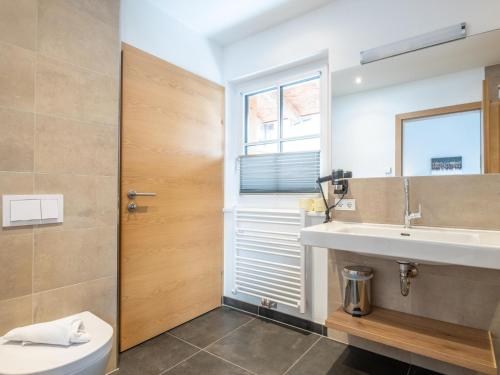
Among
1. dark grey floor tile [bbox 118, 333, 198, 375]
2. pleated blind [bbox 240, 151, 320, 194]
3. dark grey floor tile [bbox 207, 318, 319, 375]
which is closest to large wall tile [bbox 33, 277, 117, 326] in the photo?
dark grey floor tile [bbox 118, 333, 198, 375]

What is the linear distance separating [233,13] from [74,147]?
150 cm

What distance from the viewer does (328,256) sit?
6.72ft

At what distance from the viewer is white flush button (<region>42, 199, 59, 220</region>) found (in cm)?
140

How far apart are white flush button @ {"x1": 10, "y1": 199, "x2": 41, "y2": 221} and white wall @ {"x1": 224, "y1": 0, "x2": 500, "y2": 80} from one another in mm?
1824

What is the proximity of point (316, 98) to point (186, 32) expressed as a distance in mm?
1160

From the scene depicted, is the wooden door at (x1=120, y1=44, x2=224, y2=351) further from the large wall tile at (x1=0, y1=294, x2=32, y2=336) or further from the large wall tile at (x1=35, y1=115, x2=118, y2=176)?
the large wall tile at (x1=0, y1=294, x2=32, y2=336)

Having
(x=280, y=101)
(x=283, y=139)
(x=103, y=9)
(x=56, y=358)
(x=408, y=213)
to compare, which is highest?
(x=103, y=9)

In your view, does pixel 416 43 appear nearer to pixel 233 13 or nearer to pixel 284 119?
pixel 284 119

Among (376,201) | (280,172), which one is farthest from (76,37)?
(376,201)

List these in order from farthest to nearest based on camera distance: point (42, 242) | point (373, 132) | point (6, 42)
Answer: point (373, 132)
point (42, 242)
point (6, 42)

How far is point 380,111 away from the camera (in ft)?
6.22

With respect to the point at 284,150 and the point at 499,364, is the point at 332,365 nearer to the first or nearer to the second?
the point at 499,364

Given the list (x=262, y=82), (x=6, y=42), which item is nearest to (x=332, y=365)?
(x=262, y=82)

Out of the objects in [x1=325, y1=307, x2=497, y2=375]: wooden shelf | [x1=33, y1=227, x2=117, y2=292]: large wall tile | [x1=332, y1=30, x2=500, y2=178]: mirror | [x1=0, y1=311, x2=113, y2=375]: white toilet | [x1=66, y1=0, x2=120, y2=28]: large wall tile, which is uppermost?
[x1=66, y1=0, x2=120, y2=28]: large wall tile
